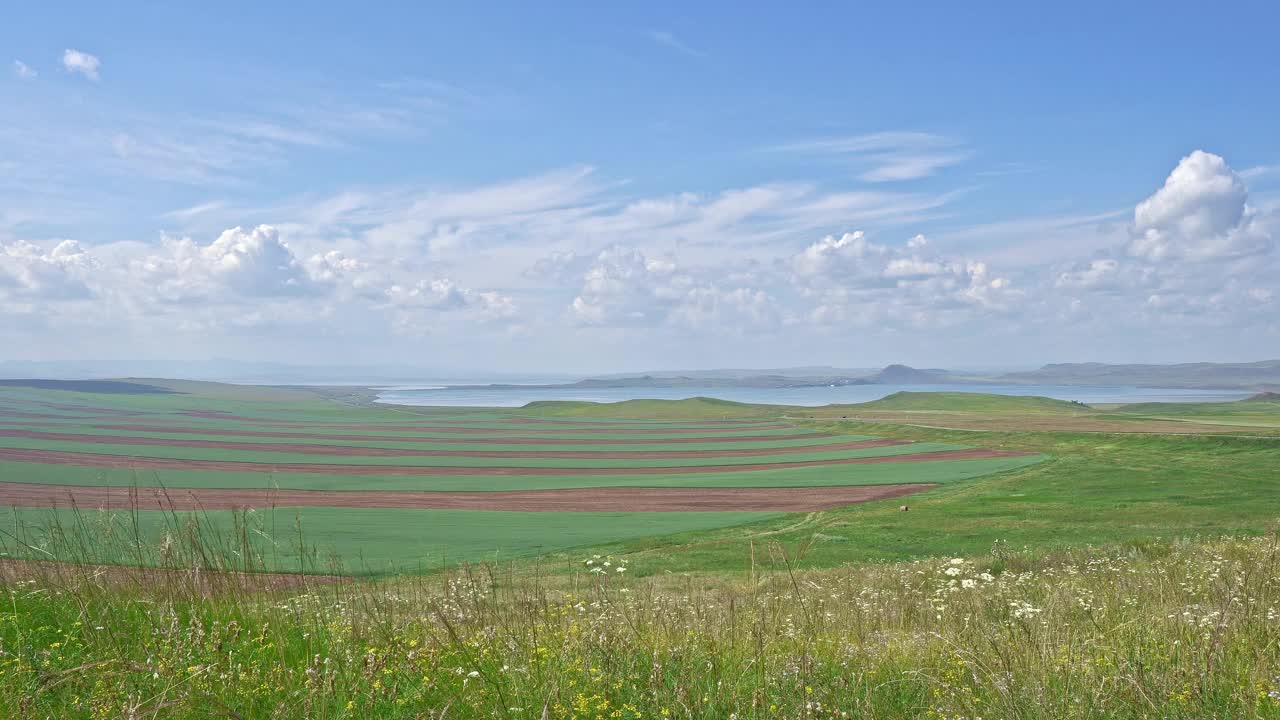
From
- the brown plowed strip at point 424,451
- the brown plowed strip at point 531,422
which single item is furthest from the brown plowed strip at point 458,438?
the brown plowed strip at point 531,422

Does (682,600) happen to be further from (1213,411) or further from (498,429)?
(1213,411)

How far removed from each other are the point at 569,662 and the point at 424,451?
75.1 m

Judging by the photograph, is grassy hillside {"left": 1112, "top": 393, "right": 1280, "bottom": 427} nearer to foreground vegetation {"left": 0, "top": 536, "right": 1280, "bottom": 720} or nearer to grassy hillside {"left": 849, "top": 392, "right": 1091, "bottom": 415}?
grassy hillside {"left": 849, "top": 392, "right": 1091, "bottom": 415}

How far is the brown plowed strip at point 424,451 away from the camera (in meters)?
72.6

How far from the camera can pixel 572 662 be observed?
5.12 meters

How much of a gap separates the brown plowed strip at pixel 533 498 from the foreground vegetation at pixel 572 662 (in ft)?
111

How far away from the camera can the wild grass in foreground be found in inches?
171

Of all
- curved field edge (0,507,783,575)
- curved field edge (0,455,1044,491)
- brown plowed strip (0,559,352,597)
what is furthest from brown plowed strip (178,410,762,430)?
brown plowed strip (0,559,352,597)

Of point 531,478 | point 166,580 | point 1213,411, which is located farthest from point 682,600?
point 1213,411

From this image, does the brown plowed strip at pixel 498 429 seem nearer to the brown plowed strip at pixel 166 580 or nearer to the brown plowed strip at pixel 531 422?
the brown plowed strip at pixel 531 422

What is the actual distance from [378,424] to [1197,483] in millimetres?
104539

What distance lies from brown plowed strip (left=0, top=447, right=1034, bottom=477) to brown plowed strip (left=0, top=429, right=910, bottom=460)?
908cm

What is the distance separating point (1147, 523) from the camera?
96.3 feet

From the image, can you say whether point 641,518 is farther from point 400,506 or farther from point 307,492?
point 307,492
